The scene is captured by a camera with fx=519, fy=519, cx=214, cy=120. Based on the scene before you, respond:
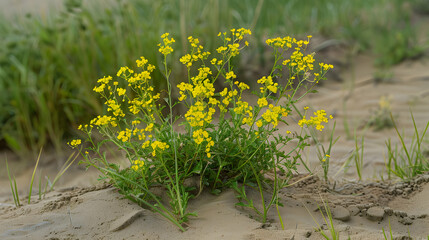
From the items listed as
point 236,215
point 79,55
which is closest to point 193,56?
point 236,215

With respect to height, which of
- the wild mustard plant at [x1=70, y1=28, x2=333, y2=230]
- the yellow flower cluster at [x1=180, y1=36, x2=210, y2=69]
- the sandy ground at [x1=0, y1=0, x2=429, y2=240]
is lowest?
the sandy ground at [x1=0, y1=0, x2=429, y2=240]

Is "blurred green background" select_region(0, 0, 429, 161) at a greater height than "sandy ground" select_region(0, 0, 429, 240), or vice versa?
"blurred green background" select_region(0, 0, 429, 161)

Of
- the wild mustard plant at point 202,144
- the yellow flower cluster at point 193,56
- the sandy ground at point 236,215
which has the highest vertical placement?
the yellow flower cluster at point 193,56

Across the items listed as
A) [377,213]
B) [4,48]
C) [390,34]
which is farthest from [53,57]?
[390,34]

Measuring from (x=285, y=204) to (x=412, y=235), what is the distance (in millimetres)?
533

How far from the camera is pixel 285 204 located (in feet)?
7.53

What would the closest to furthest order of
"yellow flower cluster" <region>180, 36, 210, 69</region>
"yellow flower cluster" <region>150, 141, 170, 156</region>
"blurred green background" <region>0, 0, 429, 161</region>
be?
"yellow flower cluster" <region>150, 141, 170, 156</region>, "yellow flower cluster" <region>180, 36, 210, 69</region>, "blurred green background" <region>0, 0, 429, 161</region>

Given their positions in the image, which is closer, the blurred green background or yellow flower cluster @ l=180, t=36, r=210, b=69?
yellow flower cluster @ l=180, t=36, r=210, b=69

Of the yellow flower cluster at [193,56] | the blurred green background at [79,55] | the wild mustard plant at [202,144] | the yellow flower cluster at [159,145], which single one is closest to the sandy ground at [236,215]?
the wild mustard plant at [202,144]

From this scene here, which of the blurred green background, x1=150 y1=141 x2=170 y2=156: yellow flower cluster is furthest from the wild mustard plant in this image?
the blurred green background

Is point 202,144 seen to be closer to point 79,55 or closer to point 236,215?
point 236,215

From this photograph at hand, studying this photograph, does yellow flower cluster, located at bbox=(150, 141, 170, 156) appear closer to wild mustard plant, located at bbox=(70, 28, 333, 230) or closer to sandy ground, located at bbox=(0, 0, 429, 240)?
wild mustard plant, located at bbox=(70, 28, 333, 230)

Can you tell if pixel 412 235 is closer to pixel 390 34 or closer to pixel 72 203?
pixel 72 203

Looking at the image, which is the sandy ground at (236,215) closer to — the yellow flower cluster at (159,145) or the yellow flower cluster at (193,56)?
the yellow flower cluster at (159,145)
